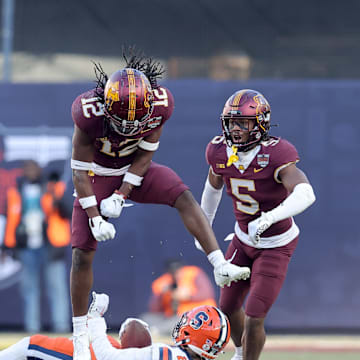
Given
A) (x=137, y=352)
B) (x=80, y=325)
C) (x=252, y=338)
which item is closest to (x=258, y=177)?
(x=252, y=338)

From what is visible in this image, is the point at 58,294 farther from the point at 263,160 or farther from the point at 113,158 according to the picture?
the point at 263,160

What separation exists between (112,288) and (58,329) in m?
0.72

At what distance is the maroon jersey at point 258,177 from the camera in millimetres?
5711

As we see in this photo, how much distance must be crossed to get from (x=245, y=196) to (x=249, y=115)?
1.81 ft

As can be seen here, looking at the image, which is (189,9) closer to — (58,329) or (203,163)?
(203,163)

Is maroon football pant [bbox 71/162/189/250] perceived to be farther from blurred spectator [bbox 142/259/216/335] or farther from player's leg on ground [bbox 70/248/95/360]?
blurred spectator [bbox 142/259/216/335]

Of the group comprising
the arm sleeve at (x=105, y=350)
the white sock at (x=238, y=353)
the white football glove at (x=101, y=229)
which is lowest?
the white sock at (x=238, y=353)

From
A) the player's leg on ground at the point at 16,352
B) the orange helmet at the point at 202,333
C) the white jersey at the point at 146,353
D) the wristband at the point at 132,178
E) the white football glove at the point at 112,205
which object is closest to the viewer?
the white jersey at the point at 146,353

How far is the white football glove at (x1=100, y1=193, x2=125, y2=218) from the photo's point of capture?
17.7 feet

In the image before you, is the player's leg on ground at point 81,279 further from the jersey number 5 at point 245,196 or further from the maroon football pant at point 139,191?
the jersey number 5 at point 245,196

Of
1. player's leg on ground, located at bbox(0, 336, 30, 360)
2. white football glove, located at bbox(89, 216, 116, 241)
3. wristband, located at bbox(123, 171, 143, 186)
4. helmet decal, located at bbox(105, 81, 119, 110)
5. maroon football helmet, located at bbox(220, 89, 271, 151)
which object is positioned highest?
helmet decal, located at bbox(105, 81, 119, 110)

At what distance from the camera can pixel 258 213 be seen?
5848 mm

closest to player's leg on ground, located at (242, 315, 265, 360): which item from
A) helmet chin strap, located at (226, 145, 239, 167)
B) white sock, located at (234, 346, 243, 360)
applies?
white sock, located at (234, 346, 243, 360)

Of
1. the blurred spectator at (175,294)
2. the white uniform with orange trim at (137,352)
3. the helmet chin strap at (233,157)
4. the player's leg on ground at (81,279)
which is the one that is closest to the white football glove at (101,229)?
the player's leg on ground at (81,279)
